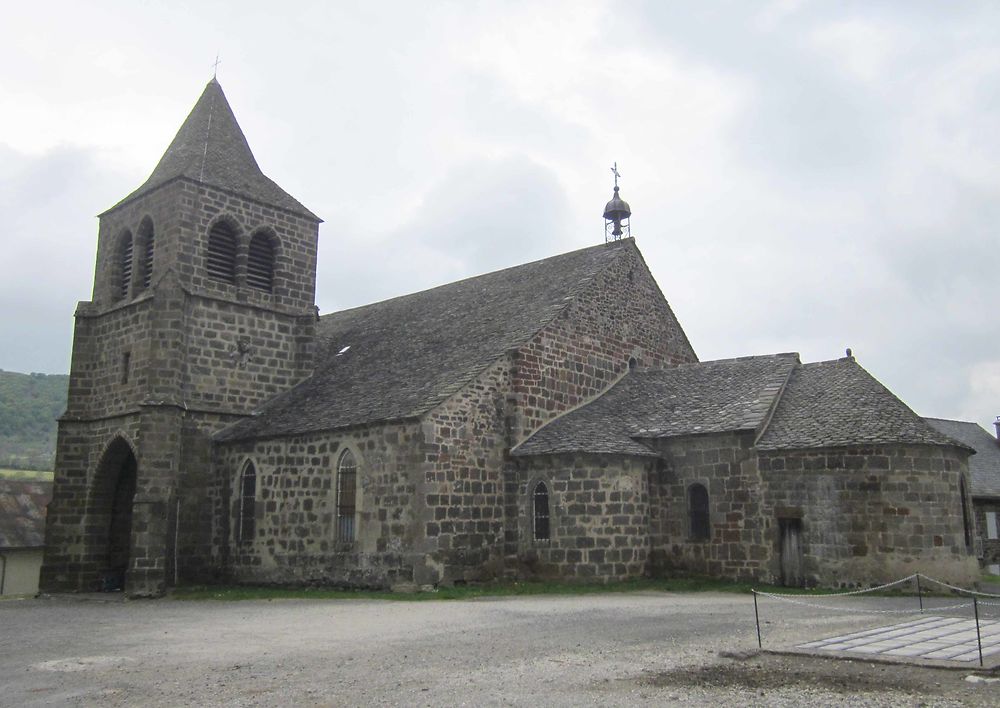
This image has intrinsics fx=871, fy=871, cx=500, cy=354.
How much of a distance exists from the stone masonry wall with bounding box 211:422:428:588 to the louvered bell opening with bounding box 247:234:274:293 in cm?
591

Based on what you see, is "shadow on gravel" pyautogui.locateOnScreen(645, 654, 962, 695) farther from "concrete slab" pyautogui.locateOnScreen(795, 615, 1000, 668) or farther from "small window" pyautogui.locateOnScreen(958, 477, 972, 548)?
"small window" pyautogui.locateOnScreen(958, 477, 972, 548)

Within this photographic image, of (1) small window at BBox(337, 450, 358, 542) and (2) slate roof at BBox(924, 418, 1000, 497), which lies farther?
(2) slate roof at BBox(924, 418, 1000, 497)

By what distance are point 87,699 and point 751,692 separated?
6.79m

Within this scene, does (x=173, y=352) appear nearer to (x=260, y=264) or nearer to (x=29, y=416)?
(x=260, y=264)

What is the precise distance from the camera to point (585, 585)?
21.6 metres

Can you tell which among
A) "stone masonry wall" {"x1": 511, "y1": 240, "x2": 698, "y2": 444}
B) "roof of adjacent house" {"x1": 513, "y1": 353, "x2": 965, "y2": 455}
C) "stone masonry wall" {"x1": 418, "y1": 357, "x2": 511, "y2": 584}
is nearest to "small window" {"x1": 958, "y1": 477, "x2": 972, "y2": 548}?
"roof of adjacent house" {"x1": 513, "y1": 353, "x2": 965, "y2": 455}

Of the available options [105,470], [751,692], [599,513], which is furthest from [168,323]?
[751,692]

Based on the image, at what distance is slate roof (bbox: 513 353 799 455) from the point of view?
22.7 meters

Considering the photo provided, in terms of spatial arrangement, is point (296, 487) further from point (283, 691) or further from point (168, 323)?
point (283, 691)

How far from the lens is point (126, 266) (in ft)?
96.3

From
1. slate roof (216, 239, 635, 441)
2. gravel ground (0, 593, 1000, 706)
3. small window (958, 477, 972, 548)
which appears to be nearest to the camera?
gravel ground (0, 593, 1000, 706)

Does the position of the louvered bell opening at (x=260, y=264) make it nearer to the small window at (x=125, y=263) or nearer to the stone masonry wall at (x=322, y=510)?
the small window at (x=125, y=263)

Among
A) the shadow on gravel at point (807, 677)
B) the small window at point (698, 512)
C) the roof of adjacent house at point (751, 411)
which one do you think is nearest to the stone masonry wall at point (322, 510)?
the roof of adjacent house at point (751, 411)

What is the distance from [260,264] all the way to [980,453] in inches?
1462
